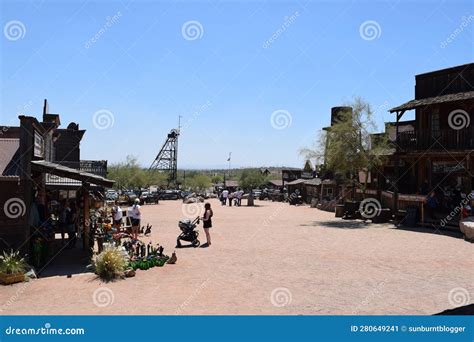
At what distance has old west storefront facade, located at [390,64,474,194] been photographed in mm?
22609

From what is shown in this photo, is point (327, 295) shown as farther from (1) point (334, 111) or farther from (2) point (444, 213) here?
(1) point (334, 111)

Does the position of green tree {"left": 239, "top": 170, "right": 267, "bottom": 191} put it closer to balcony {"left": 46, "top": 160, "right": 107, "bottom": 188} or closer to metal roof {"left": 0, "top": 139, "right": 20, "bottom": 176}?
balcony {"left": 46, "top": 160, "right": 107, "bottom": 188}

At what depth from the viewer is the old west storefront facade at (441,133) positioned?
Result: 22609 mm

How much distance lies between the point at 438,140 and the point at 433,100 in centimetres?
229

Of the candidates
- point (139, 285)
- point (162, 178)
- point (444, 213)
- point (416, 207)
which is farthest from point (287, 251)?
point (162, 178)

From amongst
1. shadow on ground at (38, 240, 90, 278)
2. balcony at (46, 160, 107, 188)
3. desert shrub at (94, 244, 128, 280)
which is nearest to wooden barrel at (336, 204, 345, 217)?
balcony at (46, 160, 107, 188)

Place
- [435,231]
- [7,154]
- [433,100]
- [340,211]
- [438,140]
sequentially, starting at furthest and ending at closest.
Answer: [340,211] < [433,100] < [438,140] < [435,231] < [7,154]

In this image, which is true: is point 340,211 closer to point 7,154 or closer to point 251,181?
point 7,154

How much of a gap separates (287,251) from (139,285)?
6172 millimetres

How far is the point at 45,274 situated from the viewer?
11102 millimetres

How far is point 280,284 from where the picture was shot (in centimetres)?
1029

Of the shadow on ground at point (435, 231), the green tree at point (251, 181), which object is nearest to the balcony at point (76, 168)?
the shadow on ground at point (435, 231)

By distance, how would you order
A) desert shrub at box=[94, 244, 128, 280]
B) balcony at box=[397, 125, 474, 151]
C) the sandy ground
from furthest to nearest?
balcony at box=[397, 125, 474, 151] → desert shrub at box=[94, 244, 128, 280] → the sandy ground

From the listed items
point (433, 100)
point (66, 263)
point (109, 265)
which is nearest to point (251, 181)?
point (433, 100)
